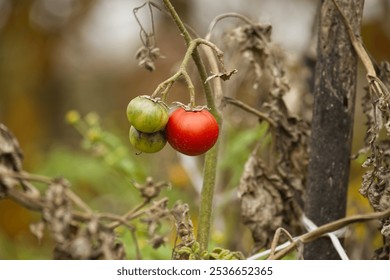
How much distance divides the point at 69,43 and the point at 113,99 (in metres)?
1.06

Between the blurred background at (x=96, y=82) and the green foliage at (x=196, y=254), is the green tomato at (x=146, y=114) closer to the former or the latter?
the green foliage at (x=196, y=254)

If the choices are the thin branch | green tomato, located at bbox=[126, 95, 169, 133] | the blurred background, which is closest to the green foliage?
the thin branch

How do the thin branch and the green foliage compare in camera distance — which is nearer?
the thin branch

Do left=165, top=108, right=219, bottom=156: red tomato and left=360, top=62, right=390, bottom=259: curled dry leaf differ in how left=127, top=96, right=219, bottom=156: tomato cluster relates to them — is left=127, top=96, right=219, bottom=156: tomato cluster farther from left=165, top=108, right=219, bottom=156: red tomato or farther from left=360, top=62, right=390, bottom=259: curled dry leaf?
left=360, top=62, right=390, bottom=259: curled dry leaf

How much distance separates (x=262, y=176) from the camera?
1450mm

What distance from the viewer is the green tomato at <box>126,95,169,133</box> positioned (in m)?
0.99

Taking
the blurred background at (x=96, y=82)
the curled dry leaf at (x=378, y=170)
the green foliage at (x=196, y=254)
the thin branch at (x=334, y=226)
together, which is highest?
the blurred background at (x=96, y=82)

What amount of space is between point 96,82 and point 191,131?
6129 mm

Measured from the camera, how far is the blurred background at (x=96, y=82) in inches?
118

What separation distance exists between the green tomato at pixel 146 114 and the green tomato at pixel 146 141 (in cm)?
2

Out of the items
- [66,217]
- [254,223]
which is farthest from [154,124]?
[254,223]

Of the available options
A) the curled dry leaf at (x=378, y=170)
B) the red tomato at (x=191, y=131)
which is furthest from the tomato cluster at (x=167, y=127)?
the curled dry leaf at (x=378, y=170)

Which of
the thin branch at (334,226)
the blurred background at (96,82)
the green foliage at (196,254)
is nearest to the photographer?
the thin branch at (334,226)

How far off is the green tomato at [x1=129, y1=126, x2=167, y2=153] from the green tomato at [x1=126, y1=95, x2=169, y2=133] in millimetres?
24
